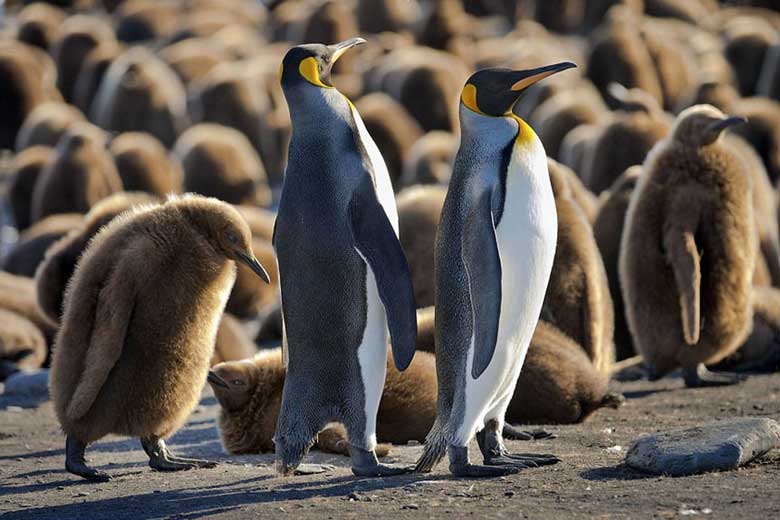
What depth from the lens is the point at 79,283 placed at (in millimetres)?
5199

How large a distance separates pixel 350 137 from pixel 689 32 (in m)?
21.1

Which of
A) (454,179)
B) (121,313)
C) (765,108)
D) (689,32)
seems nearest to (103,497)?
(121,313)

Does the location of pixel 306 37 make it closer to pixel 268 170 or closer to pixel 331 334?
pixel 268 170

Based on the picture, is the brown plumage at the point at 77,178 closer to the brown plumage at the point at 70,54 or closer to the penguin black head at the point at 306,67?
the penguin black head at the point at 306,67

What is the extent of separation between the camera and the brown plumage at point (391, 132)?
15.4m

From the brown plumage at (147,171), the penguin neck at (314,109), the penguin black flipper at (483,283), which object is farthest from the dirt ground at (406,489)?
the brown plumage at (147,171)

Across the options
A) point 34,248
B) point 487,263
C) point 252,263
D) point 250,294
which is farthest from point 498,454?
point 34,248

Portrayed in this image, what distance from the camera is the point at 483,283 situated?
452 centimetres

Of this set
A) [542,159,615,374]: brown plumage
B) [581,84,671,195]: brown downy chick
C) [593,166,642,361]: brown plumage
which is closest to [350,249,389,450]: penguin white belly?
[542,159,615,374]: brown plumage

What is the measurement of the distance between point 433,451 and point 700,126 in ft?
9.93

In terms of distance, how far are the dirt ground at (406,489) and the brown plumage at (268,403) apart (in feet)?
0.35

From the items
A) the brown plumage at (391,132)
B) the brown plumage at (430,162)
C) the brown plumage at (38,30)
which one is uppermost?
the brown plumage at (38,30)

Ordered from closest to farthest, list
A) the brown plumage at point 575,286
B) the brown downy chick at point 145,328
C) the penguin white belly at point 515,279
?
1. the penguin white belly at point 515,279
2. the brown downy chick at point 145,328
3. the brown plumage at point 575,286

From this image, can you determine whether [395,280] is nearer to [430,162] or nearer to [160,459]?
[160,459]
